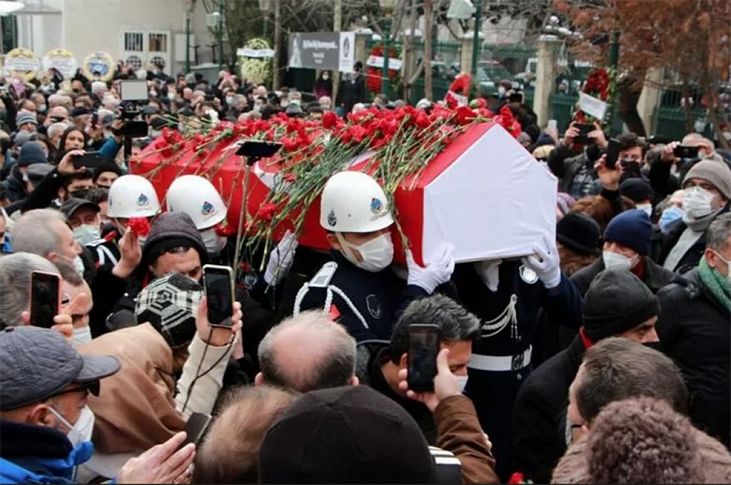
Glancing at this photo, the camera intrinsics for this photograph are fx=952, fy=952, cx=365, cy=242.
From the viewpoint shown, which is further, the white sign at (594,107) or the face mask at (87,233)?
the white sign at (594,107)

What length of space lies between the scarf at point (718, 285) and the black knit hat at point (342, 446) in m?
2.39

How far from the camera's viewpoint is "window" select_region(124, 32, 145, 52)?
37906 millimetres

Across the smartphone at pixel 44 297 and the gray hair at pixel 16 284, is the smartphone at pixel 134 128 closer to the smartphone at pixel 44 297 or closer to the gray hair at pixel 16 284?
the gray hair at pixel 16 284

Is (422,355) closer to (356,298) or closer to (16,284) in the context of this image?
(356,298)

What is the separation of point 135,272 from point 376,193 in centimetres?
126

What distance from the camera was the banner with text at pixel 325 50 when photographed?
17500 mm

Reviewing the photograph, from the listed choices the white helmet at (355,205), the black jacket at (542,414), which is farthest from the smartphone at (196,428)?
the white helmet at (355,205)

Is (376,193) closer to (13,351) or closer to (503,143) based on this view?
(503,143)

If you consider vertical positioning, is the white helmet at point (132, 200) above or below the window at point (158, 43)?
below

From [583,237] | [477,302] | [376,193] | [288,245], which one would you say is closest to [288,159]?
[288,245]

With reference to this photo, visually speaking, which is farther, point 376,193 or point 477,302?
point 477,302

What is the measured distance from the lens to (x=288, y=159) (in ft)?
15.7

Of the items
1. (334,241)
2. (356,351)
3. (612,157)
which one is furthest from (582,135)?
(356,351)

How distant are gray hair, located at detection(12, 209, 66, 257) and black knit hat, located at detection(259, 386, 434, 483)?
8.01ft
